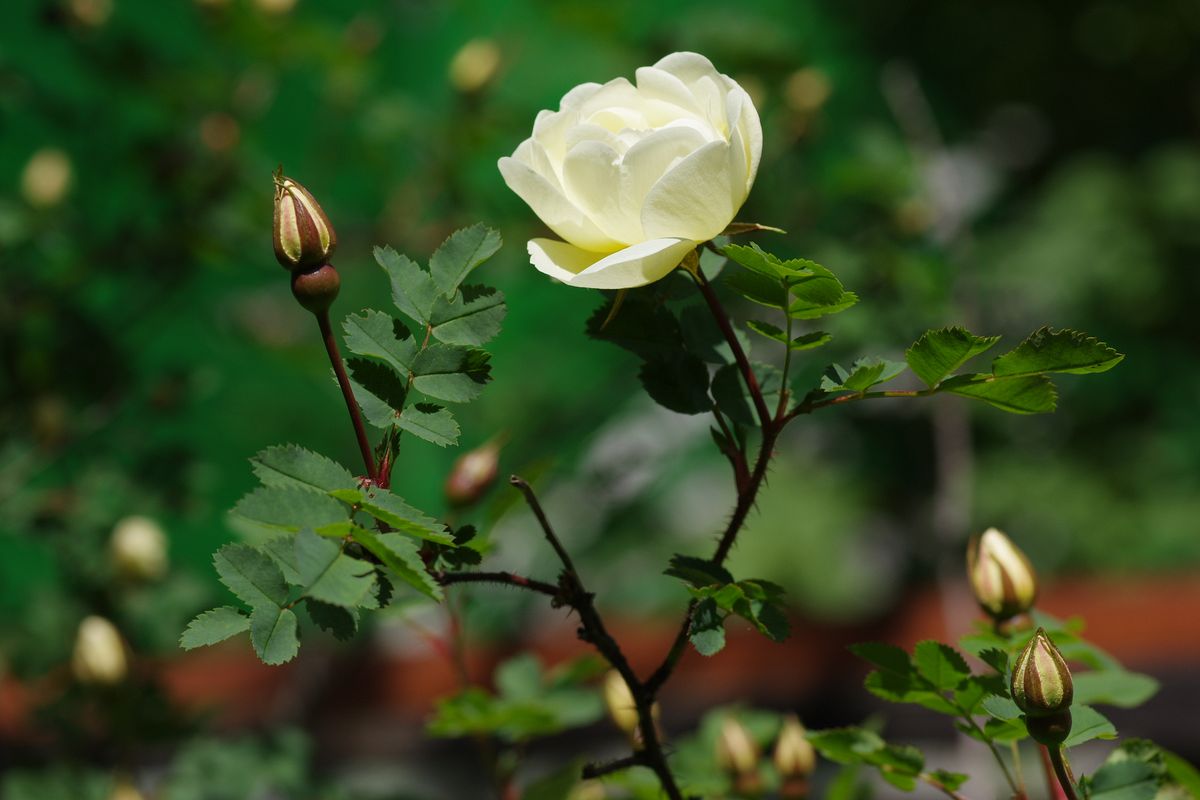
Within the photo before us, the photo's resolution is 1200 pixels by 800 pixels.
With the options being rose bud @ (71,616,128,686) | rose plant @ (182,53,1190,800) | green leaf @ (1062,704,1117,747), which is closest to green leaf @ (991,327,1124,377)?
rose plant @ (182,53,1190,800)

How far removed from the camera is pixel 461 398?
330 mm

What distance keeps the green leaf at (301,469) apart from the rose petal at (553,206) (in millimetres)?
92

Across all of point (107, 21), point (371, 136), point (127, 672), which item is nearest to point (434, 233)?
point (371, 136)

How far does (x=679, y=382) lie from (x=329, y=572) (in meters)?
0.13

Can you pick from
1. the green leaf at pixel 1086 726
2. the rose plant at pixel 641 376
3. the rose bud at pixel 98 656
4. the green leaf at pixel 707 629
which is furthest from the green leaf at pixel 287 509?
the rose bud at pixel 98 656

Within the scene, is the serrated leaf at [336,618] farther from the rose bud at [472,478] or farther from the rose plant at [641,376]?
the rose bud at [472,478]

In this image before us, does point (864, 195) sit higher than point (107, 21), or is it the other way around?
point (107, 21)

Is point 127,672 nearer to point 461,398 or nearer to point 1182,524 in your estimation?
point 461,398

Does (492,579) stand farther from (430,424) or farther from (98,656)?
(98,656)

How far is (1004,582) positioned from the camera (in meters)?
0.41

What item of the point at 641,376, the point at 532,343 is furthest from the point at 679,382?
the point at 532,343

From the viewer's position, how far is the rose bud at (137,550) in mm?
744

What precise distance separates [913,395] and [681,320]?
0.27 ft

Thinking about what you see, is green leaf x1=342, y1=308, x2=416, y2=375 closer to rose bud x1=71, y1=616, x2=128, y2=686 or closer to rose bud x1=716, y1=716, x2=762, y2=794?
rose bud x1=716, y1=716, x2=762, y2=794
